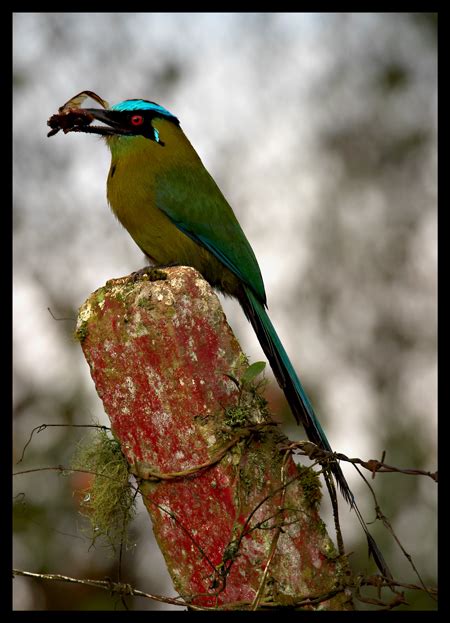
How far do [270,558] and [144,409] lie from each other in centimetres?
54

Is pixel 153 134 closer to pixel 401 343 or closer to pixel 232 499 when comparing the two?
pixel 232 499

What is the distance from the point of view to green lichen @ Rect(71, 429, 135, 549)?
266cm

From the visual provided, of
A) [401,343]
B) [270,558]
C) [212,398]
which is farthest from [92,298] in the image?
[401,343]

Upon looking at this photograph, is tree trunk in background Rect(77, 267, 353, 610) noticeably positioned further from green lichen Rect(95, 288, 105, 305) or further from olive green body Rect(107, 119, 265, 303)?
olive green body Rect(107, 119, 265, 303)

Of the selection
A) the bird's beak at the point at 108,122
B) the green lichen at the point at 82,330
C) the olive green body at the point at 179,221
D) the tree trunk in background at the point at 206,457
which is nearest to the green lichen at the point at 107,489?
the tree trunk in background at the point at 206,457

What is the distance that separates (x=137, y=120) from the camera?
4082 millimetres

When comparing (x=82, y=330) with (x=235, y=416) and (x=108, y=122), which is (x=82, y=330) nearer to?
(x=235, y=416)

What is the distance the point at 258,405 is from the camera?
2.50 metres

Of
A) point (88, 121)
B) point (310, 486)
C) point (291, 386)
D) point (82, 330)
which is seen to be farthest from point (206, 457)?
point (88, 121)

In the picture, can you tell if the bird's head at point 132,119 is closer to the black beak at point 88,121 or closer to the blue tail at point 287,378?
the black beak at point 88,121

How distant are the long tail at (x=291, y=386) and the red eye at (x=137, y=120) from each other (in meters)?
0.95

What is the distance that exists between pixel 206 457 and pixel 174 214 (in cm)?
Answer: 163

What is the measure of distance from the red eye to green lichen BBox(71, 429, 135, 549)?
5.94ft

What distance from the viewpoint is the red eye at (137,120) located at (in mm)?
4067
